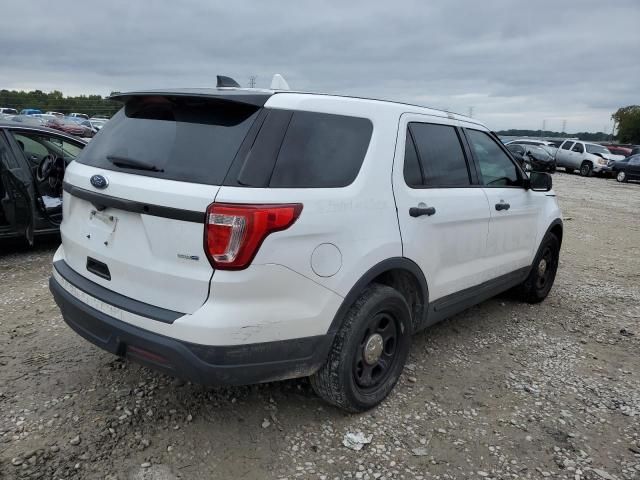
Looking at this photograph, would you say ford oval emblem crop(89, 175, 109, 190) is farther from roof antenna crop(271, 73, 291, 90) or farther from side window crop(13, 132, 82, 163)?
side window crop(13, 132, 82, 163)

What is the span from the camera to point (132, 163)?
269cm

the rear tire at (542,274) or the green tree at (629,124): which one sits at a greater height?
the green tree at (629,124)

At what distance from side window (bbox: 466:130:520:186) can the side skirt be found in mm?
784

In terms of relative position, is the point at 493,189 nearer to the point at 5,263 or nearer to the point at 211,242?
the point at 211,242

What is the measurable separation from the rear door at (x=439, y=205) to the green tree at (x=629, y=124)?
57803 millimetres

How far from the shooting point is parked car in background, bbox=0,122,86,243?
5.44 meters

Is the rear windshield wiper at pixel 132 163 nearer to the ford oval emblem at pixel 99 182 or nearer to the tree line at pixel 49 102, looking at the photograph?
the ford oval emblem at pixel 99 182

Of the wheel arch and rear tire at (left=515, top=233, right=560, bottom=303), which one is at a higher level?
the wheel arch

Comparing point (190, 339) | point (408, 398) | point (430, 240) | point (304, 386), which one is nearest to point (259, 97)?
point (190, 339)

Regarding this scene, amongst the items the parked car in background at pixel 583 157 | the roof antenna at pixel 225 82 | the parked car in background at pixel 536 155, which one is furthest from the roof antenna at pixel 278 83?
the parked car in background at pixel 583 157

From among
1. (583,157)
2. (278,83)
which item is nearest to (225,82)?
(278,83)

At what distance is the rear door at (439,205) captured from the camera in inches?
125

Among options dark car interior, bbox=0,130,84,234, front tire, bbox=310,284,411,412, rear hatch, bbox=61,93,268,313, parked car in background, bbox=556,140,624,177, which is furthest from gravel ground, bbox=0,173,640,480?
parked car in background, bbox=556,140,624,177

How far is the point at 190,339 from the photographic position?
237 cm
